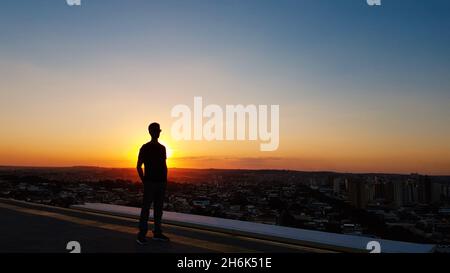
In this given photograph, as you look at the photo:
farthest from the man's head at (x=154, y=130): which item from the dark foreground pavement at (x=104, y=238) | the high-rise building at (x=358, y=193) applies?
the high-rise building at (x=358, y=193)

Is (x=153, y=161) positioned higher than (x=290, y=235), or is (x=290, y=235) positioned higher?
(x=153, y=161)

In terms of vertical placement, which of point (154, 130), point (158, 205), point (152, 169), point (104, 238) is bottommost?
point (104, 238)

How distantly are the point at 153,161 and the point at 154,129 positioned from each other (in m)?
0.34

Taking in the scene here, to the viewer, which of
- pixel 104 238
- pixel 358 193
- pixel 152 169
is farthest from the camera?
pixel 358 193

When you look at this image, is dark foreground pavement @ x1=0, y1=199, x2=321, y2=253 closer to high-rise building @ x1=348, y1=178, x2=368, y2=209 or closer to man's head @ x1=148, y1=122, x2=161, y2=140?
man's head @ x1=148, y1=122, x2=161, y2=140

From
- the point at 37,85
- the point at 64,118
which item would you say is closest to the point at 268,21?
the point at 64,118

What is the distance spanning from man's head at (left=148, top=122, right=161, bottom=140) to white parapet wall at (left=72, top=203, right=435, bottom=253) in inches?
62.1

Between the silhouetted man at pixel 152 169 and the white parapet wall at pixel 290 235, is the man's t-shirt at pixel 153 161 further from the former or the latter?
Result: the white parapet wall at pixel 290 235

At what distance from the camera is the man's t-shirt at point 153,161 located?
15.3 feet

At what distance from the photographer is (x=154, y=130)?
4.70 m

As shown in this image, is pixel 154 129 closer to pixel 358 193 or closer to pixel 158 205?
pixel 158 205

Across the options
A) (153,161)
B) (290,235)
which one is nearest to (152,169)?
(153,161)

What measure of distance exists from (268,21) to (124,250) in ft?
22.9
